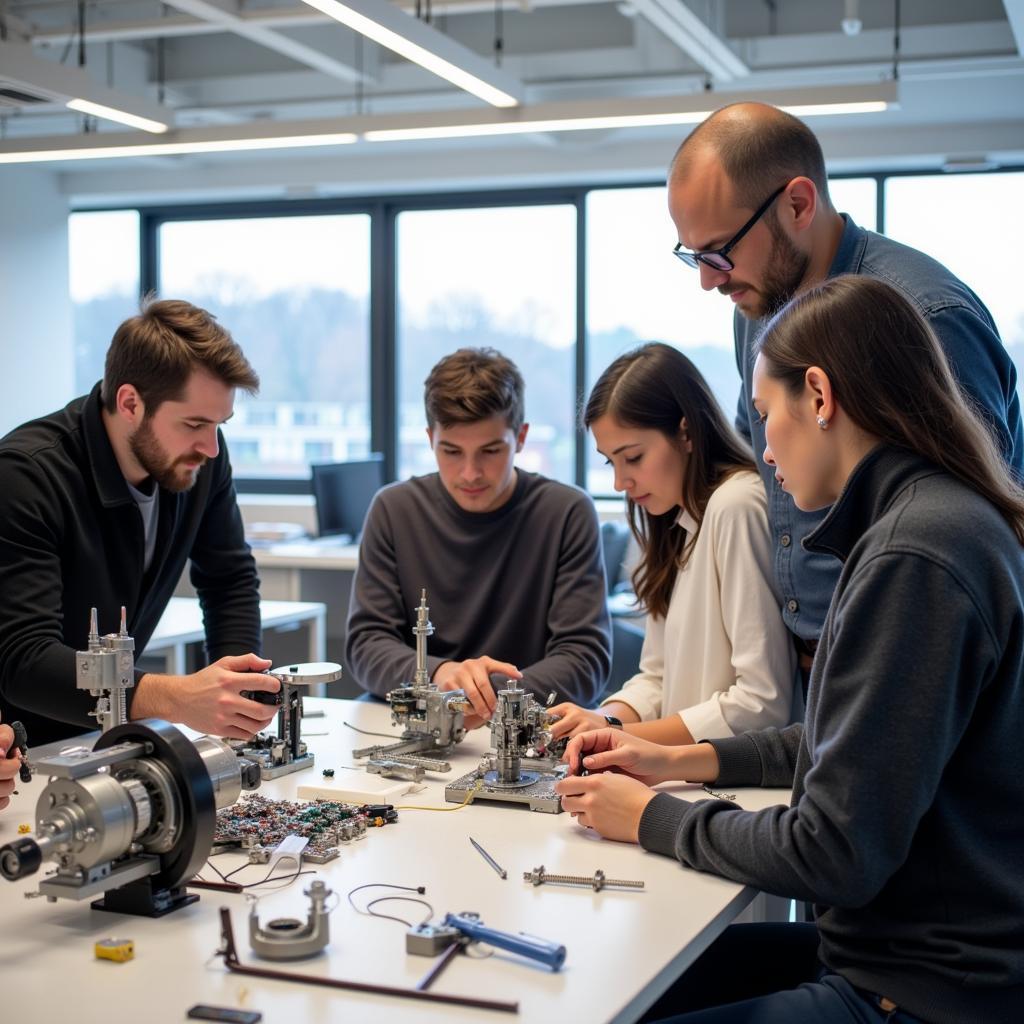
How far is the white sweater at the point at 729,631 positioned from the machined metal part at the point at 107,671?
3.20 ft

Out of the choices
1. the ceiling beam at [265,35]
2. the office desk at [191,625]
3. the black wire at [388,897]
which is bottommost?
A: the office desk at [191,625]

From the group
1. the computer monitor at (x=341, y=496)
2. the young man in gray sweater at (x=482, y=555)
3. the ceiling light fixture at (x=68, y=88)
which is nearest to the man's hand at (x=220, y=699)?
the young man in gray sweater at (x=482, y=555)

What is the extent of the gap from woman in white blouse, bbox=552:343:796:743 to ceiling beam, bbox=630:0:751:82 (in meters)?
2.74

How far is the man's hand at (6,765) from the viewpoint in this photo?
1.75m

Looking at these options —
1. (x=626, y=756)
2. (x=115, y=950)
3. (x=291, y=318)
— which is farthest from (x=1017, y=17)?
(x=291, y=318)

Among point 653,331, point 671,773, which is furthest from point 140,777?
point 653,331

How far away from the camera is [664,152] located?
6.82m

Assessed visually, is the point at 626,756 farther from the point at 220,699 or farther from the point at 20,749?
the point at 20,749

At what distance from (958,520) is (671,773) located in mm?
720

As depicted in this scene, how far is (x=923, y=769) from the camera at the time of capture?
1384 millimetres

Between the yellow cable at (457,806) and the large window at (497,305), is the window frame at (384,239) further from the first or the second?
the yellow cable at (457,806)

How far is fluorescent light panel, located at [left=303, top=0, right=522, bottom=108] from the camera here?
368 cm

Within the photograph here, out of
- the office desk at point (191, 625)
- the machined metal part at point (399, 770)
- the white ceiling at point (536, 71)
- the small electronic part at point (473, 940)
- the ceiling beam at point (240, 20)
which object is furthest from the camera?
the white ceiling at point (536, 71)

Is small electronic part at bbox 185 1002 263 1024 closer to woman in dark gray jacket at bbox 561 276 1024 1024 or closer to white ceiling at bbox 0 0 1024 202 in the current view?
woman in dark gray jacket at bbox 561 276 1024 1024
